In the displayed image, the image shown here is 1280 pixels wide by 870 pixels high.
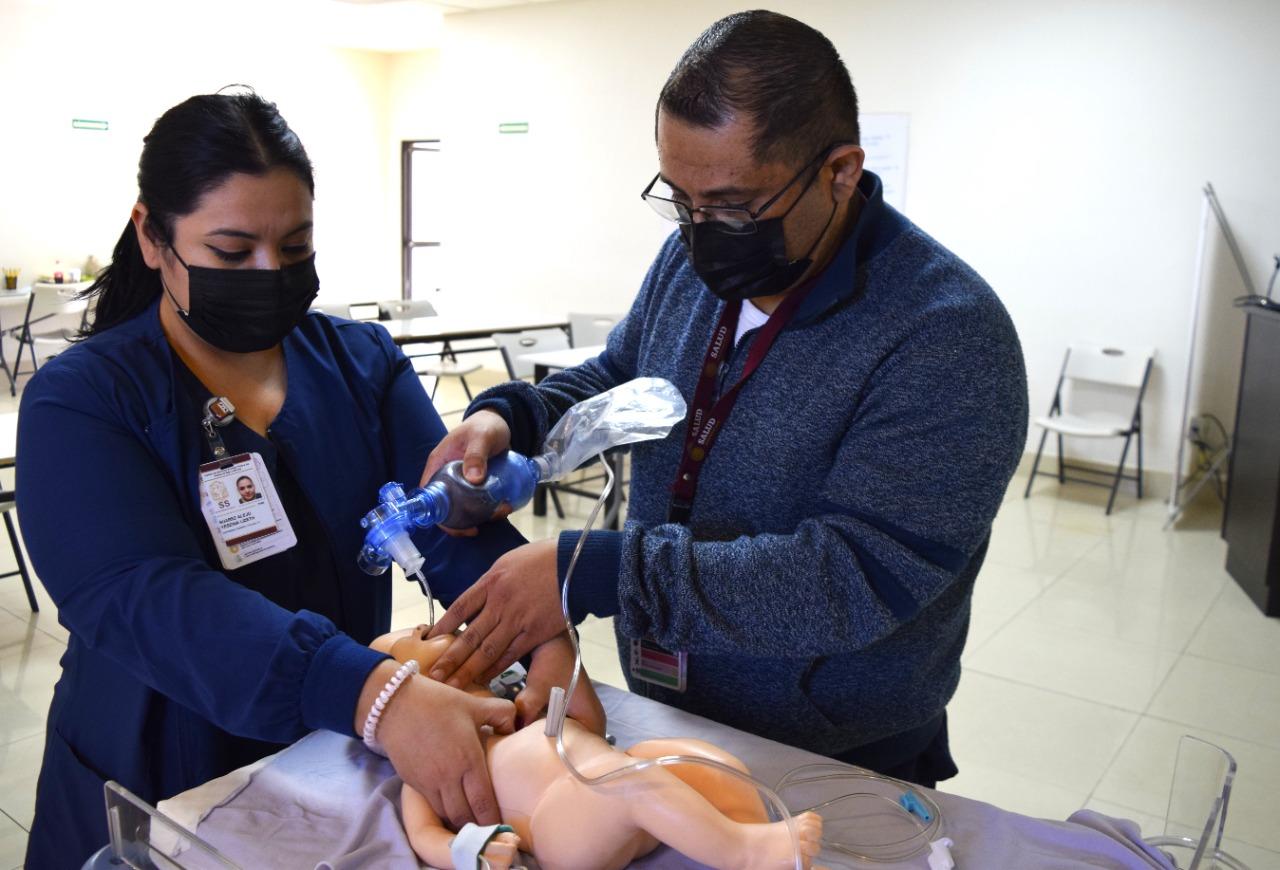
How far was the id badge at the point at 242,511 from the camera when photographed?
1329 mm

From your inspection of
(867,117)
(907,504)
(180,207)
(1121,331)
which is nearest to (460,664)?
(907,504)

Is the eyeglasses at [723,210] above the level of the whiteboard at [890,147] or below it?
below

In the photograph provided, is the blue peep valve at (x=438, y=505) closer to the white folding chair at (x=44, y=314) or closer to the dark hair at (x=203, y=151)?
the dark hair at (x=203, y=151)

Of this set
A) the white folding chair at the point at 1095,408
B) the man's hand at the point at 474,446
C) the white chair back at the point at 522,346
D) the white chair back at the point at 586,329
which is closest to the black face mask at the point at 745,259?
the man's hand at the point at 474,446

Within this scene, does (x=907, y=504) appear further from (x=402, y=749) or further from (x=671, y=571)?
(x=402, y=749)

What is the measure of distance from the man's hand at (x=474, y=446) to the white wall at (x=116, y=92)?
7.90m

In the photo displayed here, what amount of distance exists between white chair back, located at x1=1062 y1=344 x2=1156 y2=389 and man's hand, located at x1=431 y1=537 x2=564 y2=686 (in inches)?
226

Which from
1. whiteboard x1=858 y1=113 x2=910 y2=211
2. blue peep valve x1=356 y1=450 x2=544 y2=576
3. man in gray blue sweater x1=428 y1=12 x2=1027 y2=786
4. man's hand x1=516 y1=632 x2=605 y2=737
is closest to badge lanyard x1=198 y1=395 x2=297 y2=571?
blue peep valve x1=356 y1=450 x2=544 y2=576

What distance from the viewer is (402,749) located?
1139mm

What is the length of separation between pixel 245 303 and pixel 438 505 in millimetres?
393

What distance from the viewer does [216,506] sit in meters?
1.33

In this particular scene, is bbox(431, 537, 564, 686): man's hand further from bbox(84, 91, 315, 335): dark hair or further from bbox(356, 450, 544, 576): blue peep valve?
bbox(84, 91, 315, 335): dark hair

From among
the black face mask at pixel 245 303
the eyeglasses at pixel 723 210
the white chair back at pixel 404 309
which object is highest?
the eyeglasses at pixel 723 210

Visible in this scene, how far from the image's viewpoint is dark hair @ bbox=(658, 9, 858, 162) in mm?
1209
